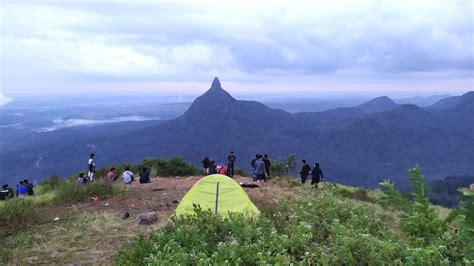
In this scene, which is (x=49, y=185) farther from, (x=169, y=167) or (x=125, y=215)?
(x=125, y=215)

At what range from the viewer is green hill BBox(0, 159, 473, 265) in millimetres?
4281

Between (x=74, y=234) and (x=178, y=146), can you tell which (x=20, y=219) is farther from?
(x=178, y=146)

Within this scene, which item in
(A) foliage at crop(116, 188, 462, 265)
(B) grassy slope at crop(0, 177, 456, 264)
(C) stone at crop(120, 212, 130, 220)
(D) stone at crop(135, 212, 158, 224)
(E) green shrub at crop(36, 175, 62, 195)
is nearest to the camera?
(A) foliage at crop(116, 188, 462, 265)

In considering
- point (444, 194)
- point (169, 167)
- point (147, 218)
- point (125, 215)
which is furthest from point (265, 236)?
point (444, 194)

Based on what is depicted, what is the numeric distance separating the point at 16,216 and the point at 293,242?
9866mm

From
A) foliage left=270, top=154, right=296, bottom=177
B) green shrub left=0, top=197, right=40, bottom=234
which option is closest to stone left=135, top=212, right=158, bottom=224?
green shrub left=0, top=197, right=40, bottom=234

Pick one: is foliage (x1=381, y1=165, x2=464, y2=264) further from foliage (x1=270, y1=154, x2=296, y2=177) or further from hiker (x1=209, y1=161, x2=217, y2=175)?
foliage (x1=270, y1=154, x2=296, y2=177)

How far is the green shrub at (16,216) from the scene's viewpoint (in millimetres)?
11500

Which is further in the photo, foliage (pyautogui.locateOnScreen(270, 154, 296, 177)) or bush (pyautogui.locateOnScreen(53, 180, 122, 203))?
foliage (pyautogui.locateOnScreen(270, 154, 296, 177))

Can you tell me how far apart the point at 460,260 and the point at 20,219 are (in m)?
11.2

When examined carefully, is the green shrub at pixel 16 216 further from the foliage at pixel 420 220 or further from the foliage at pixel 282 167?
the foliage at pixel 282 167

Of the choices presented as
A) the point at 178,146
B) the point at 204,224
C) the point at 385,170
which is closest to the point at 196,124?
the point at 178,146

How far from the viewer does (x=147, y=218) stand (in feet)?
38.2

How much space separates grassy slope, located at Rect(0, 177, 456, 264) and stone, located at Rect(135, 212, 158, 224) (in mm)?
161
